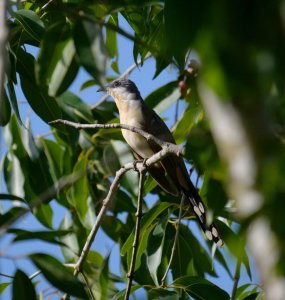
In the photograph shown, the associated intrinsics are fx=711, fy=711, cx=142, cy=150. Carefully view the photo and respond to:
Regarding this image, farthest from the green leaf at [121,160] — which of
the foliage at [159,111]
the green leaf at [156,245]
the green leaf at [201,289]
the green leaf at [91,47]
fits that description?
the green leaf at [91,47]

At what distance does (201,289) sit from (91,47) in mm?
1506

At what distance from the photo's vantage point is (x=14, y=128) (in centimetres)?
426

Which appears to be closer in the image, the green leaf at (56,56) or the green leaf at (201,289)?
the green leaf at (56,56)

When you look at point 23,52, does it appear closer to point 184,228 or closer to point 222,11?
point 184,228

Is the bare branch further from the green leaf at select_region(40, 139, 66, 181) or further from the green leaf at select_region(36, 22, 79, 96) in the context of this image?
the green leaf at select_region(40, 139, 66, 181)

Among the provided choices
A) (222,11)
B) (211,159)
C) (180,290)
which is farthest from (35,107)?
(222,11)

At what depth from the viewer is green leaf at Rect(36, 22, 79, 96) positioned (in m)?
1.84

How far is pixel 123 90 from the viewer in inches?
220

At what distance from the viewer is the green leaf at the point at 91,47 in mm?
1800

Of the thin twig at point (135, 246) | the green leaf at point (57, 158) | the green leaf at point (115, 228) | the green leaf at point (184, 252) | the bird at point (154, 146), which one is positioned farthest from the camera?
the green leaf at point (115, 228)

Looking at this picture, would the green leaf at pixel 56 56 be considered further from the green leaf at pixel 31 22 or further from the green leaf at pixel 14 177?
the green leaf at pixel 14 177

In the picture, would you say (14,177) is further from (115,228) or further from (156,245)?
(156,245)

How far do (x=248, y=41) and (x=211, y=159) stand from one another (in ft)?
1.22

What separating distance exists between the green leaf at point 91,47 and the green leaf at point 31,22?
116 centimetres
